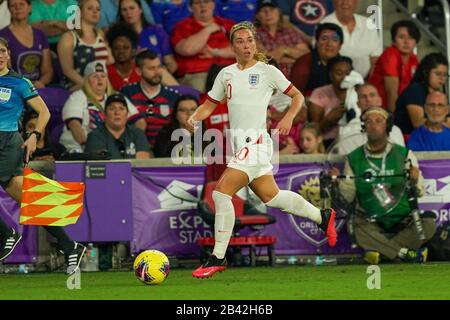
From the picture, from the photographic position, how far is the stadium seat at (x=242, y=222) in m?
14.4

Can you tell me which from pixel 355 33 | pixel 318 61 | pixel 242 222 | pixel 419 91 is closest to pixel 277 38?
pixel 318 61

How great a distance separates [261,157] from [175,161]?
2984mm

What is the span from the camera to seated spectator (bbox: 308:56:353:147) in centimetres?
1666

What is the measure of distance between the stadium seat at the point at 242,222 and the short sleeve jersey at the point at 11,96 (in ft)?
8.45

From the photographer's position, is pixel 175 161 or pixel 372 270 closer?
pixel 372 270

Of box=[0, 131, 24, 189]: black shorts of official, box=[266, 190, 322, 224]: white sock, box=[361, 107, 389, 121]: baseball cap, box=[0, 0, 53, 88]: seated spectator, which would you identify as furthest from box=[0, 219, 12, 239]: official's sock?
box=[361, 107, 389, 121]: baseball cap

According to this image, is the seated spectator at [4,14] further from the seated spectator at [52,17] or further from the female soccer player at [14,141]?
the female soccer player at [14,141]

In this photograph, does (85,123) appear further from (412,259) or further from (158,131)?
(412,259)

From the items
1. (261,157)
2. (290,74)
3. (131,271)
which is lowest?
(131,271)

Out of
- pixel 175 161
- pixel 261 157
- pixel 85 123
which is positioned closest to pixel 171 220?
pixel 175 161

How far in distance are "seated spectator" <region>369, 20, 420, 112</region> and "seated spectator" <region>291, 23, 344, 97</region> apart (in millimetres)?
641

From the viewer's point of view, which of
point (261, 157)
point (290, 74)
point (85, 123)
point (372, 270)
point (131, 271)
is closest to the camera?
point (261, 157)

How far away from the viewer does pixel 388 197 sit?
14.7 metres

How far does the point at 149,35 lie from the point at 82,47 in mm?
1038
